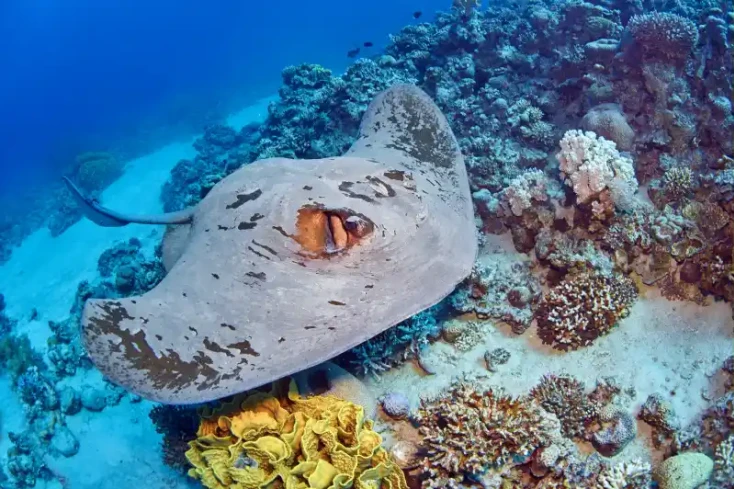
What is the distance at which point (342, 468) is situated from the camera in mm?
3682

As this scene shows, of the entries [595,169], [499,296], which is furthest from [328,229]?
[595,169]

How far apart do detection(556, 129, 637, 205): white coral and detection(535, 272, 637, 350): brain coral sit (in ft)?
4.05

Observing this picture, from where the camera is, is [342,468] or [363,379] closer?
[342,468]

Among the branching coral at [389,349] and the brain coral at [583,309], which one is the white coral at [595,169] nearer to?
the brain coral at [583,309]

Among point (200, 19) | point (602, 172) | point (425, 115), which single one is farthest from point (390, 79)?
point (200, 19)

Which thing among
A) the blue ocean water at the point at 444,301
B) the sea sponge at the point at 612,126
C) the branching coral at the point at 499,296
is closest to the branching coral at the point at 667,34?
the blue ocean water at the point at 444,301

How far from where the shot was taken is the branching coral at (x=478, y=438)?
4031 millimetres

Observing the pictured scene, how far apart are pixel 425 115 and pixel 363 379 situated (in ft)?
11.6

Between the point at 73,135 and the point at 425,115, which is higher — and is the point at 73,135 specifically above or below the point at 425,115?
below

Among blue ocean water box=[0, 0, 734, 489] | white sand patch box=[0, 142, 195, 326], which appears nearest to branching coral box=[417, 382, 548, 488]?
blue ocean water box=[0, 0, 734, 489]

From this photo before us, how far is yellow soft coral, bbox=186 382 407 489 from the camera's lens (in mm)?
3658

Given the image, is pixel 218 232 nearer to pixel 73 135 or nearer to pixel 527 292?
pixel 527 292

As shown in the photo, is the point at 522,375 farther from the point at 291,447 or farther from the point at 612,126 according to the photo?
the point at 612,126

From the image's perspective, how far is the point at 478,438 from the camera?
4090mm
